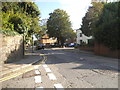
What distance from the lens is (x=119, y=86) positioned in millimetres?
5496

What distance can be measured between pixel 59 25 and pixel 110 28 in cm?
3597

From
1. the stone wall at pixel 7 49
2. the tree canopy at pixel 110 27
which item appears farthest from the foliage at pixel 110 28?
the stone wall at pixel 7 49

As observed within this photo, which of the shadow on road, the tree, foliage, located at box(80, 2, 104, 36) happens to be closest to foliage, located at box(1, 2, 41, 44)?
the shadow on road

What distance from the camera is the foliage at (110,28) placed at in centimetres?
1654

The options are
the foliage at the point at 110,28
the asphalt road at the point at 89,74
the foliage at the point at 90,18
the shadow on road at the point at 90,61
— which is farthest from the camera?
the foliage at the point at 90,18

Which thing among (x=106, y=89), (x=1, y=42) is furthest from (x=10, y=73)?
(x=106, y=89)

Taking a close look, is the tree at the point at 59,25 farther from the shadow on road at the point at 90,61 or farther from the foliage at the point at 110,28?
the shadow on road at the point at 90,61

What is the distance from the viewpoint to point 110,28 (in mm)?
17094

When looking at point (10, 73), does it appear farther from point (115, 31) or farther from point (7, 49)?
point (115, 31)

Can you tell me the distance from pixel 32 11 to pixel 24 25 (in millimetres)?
10486

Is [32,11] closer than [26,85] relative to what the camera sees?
No

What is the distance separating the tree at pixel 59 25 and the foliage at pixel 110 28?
32.7 m

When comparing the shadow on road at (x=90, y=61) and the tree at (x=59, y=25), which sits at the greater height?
the tree at (x=59, y=25)

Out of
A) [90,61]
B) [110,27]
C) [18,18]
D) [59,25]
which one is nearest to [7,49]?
[90,61]
